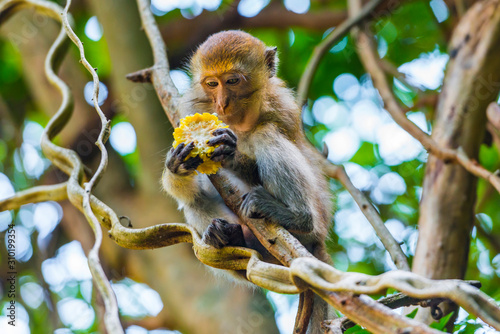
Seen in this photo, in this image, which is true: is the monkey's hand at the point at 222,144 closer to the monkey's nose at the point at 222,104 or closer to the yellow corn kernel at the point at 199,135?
the yellow corn kernel at the point at 199,135

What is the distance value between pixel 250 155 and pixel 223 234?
74cm

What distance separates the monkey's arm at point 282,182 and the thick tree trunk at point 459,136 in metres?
1.18

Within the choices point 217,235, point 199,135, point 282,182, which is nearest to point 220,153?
point 199,135

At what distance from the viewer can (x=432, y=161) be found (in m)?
4.61

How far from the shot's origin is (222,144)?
3.17m

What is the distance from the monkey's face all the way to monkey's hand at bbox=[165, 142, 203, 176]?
26.2 inches

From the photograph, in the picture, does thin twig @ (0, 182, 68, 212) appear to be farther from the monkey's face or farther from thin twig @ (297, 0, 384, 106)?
thin twig @ (297, 0, 384, 106)

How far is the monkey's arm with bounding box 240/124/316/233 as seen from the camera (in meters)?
3.38

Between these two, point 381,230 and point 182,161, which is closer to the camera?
point 182,161

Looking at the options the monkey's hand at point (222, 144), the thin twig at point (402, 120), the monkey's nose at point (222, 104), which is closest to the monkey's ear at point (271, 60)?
the monkey's nose at point (222, 104)

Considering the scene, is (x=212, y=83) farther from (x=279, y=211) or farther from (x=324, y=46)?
(x=324, y=46)

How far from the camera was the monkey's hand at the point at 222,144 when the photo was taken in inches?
123

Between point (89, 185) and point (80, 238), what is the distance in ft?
12.5

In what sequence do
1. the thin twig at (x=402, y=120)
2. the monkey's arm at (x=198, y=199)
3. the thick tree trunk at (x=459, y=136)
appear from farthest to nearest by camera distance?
the thick tree trunk at (x=459, y=136)
the thin twig at (x=402, y=120)
the monkey's arm at (x=198, y=199)
